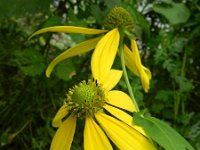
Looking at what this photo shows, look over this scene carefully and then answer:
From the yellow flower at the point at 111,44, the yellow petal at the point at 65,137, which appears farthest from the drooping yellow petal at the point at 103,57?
the yellow petal at the point at 65,137

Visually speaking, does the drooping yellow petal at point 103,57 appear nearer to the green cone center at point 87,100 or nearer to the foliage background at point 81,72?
the green cone center at point 87,100

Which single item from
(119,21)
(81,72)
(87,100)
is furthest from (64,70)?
(87,100)

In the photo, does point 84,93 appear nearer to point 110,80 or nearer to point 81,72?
point 110,80

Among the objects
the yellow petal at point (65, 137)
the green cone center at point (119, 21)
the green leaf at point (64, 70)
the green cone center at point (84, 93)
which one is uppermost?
the green cone center at point (119, 21)

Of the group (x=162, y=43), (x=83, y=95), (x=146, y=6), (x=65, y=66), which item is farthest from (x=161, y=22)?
(x=83, y=95)

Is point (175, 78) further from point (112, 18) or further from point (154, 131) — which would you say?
point (154, 131)
